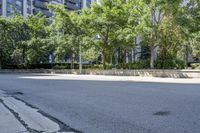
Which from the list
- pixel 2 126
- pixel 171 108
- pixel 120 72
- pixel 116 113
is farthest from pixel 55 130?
pixel 120 72

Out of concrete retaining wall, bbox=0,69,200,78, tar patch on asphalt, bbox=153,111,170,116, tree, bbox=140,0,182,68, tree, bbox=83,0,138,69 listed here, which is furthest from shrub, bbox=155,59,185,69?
tar patch on asphalt, bbox=153,111,170,116

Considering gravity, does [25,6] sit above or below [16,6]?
above

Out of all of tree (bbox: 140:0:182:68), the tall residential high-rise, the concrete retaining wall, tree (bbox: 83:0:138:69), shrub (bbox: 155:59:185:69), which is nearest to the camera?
the concrete retaining wall

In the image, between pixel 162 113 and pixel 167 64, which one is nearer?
pixel 162 113

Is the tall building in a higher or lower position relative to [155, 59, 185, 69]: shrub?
higher

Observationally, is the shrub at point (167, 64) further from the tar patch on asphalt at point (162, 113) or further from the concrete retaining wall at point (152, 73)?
the tar patch on asphalt at point (162, 113)

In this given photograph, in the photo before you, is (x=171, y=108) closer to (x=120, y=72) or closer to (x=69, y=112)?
(x=69, y=112)

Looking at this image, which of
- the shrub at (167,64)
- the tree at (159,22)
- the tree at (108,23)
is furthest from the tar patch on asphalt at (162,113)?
the shrub at (167,64)

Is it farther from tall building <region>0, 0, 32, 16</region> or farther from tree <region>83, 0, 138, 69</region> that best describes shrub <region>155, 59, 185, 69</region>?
tall building <region>0, 0, 32, 16</region>

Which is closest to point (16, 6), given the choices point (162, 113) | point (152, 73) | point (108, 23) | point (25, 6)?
point (25, 6)

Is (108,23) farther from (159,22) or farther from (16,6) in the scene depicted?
(16,6)

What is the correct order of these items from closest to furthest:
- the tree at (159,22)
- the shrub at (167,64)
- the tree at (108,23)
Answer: the tree at (159,22), the shrub at (167,64), the tree at (108,23)

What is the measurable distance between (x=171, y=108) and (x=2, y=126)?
472 centimetres

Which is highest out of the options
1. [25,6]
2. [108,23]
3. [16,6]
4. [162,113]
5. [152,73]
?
[25,6]
